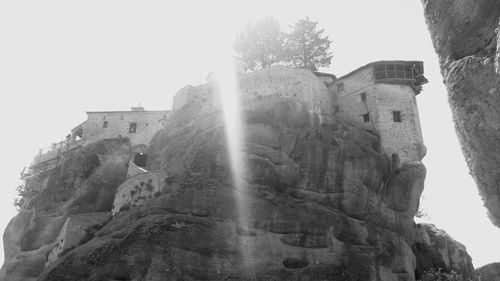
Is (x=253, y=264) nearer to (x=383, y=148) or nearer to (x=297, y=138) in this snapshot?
(x=297, y=138)

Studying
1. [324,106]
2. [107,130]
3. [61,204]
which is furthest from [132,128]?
[324,106]

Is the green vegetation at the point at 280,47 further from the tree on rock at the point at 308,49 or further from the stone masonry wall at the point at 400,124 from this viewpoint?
the stone masonry wall at the point at 400,124

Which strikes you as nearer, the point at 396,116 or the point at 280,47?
the point at 396,116

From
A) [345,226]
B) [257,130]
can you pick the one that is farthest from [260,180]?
[345,226]

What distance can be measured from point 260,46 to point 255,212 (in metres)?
28.3

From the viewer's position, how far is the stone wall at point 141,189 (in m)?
33.2

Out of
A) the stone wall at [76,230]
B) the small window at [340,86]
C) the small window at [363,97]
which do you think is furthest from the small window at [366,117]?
the stone wall at [76,230]

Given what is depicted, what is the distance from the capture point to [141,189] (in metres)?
33.8

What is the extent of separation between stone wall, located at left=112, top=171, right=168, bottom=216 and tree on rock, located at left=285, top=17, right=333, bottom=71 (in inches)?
1028

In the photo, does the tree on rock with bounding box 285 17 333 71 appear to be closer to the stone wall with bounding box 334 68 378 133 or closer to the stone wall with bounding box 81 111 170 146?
the stone wall with bounding box 334 68 378 133

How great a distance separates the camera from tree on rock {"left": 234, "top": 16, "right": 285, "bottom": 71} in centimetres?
5353

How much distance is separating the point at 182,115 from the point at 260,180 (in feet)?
45.2

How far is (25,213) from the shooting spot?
46625 mm

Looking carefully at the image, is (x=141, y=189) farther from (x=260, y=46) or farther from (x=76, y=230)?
(x=260, y=46)
